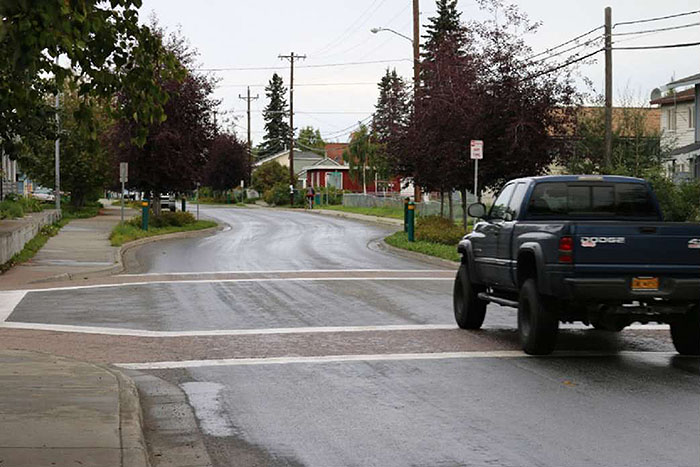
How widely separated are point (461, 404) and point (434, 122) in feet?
78.9

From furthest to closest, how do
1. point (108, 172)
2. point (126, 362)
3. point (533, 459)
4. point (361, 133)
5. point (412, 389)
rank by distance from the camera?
point (361, 133) → point (108, 172) → point (126, 362) → point (412, 389) → point (533, 459)

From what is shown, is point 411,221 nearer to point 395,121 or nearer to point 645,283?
point 395,121

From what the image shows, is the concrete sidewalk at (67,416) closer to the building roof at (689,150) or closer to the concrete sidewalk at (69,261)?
the concrete sidewalk at (69,261)

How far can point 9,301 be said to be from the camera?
17250mm


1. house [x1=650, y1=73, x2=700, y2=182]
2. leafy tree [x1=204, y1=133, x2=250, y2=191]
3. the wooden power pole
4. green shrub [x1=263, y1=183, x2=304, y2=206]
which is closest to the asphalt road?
the wooden power pole

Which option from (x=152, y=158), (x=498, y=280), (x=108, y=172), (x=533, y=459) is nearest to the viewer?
(x=533, y=459)

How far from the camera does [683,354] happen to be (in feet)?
38.6

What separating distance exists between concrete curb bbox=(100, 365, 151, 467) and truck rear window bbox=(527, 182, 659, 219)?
18.4 ft

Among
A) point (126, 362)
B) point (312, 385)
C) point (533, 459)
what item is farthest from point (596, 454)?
point (126, 362)

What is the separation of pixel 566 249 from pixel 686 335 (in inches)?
80.7

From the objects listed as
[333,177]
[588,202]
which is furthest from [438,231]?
[333,177]

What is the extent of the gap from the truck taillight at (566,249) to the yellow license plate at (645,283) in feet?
2.31

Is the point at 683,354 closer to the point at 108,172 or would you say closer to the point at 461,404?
the point at 461,404

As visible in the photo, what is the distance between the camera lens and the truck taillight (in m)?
10.7
